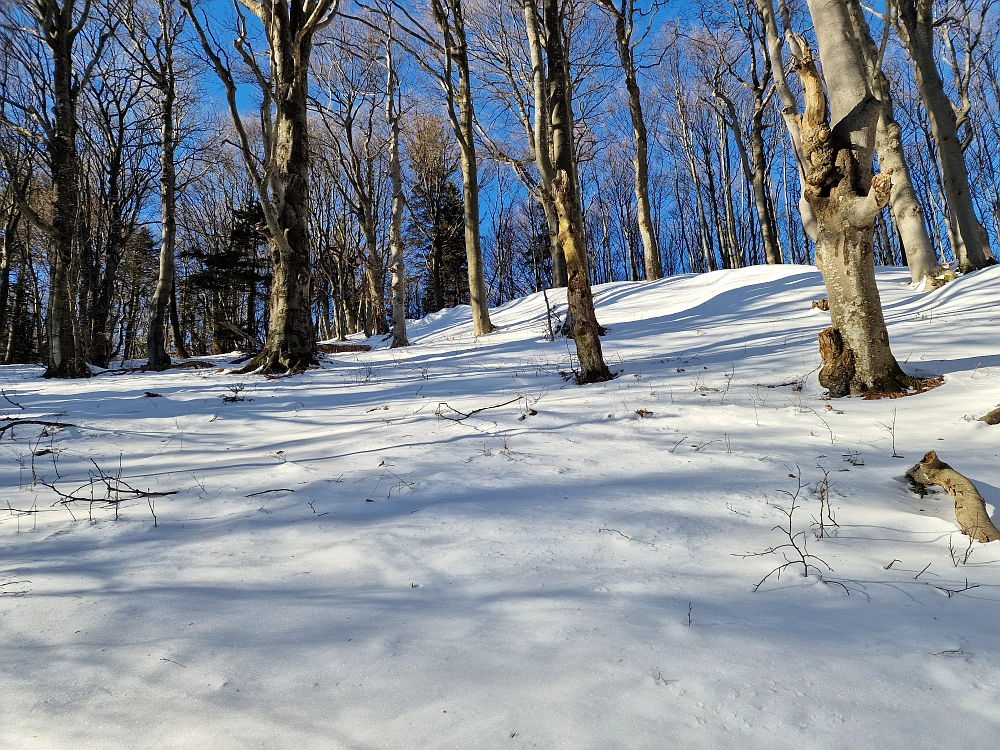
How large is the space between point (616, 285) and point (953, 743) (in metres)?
14.9

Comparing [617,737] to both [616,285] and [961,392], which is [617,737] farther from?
[616,285]

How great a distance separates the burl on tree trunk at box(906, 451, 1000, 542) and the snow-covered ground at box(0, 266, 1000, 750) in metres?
0.08

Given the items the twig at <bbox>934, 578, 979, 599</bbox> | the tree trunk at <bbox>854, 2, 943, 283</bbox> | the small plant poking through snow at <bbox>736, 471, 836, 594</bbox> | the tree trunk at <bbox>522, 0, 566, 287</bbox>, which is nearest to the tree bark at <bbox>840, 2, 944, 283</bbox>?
the tree trunk at <bbox>854, 2, 943, 283</bbox>

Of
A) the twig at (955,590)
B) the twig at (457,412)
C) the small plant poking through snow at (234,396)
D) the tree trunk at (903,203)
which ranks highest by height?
the tree trunk at (903,203)

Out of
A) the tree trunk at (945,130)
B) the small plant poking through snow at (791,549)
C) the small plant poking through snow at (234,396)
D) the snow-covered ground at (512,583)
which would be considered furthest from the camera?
the tree trunk at (945,130)

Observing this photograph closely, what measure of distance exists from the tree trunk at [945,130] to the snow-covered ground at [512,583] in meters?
6.42

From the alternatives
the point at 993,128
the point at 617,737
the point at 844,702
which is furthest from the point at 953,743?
the point at 993,128

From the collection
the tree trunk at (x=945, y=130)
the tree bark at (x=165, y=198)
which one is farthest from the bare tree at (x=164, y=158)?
the tree trunk at (x=945, y=130)

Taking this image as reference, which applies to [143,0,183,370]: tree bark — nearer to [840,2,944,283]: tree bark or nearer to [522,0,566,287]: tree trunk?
[522,0,566,287]: tree trunk

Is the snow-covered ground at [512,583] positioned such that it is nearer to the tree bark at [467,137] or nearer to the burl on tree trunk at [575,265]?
the burl on tree trunk at [575,265]

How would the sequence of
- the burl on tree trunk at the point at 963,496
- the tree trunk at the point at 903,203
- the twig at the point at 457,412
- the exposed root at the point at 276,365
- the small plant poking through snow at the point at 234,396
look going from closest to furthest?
1. the burl on tree trunk at the point at 963,496
2. the twig at the point at 457,412
3. the small plant poking through snow at the point at 234,396
4. the exposed root at the point at 276,365
5. the tree trunk at the point at 903,203

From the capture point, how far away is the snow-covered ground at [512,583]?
1.14 m

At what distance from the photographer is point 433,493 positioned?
2.66 metres

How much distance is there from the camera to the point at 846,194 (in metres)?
3.97
